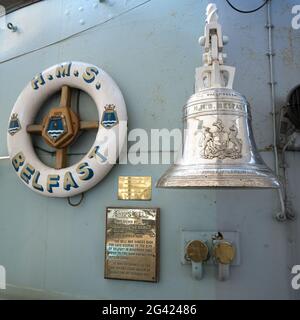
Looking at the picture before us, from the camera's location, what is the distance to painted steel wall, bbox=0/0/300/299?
4.66 feet

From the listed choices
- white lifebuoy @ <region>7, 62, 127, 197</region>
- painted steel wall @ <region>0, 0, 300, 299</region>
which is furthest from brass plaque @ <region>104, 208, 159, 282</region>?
white lifebuoy @ <region>7, 62, 127, 197</region>

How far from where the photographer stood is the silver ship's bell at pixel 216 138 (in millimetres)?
952

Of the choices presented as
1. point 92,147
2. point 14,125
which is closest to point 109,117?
point 92,147

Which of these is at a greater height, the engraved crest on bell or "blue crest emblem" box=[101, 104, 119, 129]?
"blue crest emblem" box=[101, 104, 119, 129]

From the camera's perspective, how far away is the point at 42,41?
1967 mm

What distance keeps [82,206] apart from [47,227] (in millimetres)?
265

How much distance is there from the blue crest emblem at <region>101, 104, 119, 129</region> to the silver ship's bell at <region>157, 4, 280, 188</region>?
55cm

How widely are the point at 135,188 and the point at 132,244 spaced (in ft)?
0.95

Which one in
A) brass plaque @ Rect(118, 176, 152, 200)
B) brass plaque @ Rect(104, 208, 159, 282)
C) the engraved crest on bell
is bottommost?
brass plaque @ Rect(104, 208, 159, 282)

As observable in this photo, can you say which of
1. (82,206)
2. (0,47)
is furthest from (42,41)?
(82,206)

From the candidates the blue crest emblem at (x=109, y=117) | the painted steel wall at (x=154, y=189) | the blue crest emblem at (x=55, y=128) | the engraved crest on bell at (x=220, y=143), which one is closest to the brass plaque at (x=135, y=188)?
the painted steel wall at (x=154, y=189)

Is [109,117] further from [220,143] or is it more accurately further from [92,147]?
[220,143]

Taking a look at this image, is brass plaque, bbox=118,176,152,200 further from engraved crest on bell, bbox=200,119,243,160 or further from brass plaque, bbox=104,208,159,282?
engraved crest on bell, bbox=200,119,243,160
